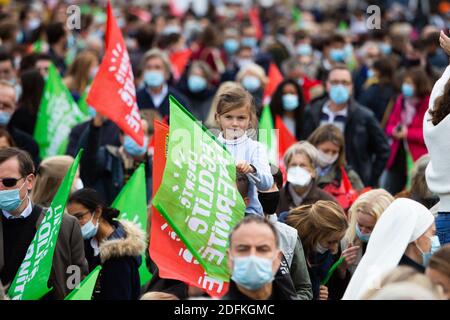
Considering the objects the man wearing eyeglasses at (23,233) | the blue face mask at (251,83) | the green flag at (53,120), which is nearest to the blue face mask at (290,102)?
the blue face mask at (251,83)

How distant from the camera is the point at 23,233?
7.62 meters

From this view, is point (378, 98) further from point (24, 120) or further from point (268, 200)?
point (268, 200)

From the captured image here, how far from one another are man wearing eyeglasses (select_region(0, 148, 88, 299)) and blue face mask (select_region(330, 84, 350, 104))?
537 centimetres

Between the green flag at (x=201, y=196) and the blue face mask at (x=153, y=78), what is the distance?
614 cm

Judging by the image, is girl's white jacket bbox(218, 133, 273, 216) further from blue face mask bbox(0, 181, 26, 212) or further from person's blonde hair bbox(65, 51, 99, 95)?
person's blonde hair bbox(65, 51, 99, 95)

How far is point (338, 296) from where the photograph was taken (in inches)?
325

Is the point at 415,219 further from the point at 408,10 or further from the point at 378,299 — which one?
the point at 408,10

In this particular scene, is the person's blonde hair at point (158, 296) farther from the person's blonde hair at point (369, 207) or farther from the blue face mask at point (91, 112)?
the blue face mask at point (91, 112)

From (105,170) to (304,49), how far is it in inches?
361

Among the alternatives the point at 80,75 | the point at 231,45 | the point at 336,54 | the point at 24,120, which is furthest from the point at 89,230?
the point at 231,45

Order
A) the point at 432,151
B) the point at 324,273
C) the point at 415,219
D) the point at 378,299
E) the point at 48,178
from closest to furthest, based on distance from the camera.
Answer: the point at 378,299 → the point at 415,219 → the point at 432,151 → the point at 324,273 → the point at 48,178
